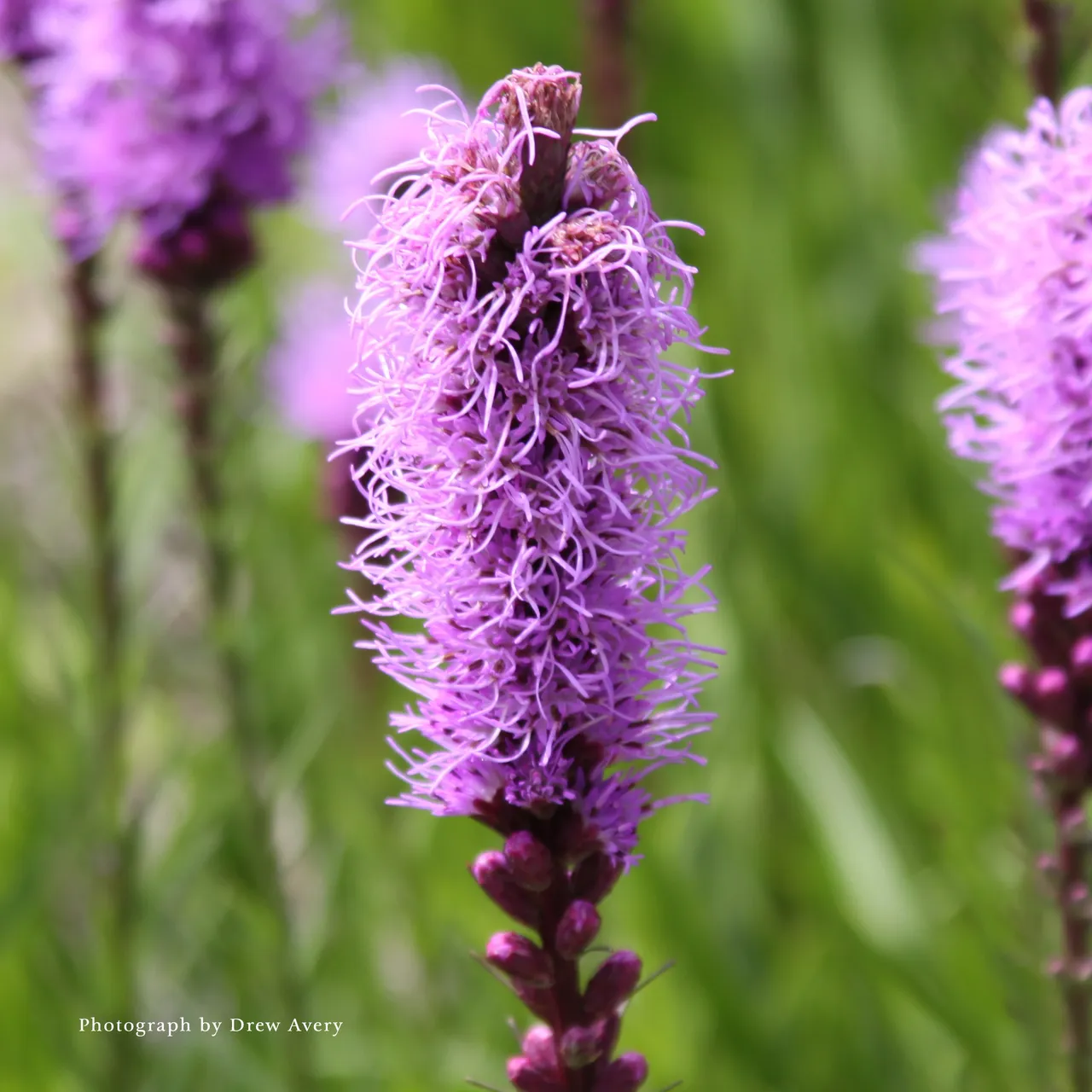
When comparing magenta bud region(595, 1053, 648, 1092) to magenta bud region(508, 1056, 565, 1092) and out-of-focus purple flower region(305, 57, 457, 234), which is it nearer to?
magenta bud region(508, 1056, 565, 1092)

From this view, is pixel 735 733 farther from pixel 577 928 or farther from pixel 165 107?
pixel 577 928

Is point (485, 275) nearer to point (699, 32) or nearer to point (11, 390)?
point (699, 32)

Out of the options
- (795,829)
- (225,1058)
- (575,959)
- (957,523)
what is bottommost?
(795,829)

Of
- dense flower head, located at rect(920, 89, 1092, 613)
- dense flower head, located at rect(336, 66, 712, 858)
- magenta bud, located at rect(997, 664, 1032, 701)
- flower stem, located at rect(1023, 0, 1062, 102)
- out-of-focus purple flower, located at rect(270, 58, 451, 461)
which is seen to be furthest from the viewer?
out-of-focus purple flower, located at rect(270, 58, 451, 461)

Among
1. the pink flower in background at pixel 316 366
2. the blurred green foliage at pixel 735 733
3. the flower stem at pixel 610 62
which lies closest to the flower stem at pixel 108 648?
the blurred green foliage at pixel 735 733

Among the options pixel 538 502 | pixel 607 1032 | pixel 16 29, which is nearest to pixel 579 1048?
pixel 607 1032

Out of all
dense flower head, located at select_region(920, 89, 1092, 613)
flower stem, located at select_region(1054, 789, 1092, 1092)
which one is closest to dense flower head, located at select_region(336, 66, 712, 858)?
dense flower head, located at select_region(920, 89, 1092, 613)

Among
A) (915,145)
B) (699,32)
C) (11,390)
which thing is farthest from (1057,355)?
(11,390)
